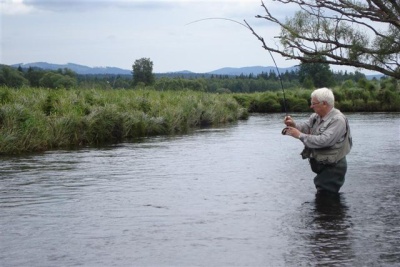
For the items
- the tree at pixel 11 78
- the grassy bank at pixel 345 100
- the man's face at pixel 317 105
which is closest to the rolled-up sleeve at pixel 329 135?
the man's face at pixel 317 105

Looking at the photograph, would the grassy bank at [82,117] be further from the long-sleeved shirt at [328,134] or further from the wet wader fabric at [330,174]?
the long-sleeved shirt at [328,134]

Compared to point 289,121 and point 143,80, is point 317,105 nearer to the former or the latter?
point 289,121

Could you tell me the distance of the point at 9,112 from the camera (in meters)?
18.7

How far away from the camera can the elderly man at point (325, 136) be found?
32.1 feet

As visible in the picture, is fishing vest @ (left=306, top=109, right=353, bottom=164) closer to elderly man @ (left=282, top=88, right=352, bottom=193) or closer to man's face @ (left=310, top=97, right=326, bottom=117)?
elderly man @ (left=282, top=88, right=352, bottom=193)

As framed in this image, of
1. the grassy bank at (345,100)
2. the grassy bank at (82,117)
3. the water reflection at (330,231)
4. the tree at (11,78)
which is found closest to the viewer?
the water reflection at (330,231)

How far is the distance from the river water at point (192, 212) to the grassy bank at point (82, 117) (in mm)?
1446

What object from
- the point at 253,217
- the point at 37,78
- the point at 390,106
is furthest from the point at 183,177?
the point at 390,106

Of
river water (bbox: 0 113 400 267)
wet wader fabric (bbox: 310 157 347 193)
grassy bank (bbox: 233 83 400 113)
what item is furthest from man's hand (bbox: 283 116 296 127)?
grassy bank (bbox: 233 83 400 113)

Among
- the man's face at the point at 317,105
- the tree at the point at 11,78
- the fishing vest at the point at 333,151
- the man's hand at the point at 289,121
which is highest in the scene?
the tree at the point at 11,78

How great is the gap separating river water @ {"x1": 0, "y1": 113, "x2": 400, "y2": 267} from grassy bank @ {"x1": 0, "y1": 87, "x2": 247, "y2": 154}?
145 centimetres

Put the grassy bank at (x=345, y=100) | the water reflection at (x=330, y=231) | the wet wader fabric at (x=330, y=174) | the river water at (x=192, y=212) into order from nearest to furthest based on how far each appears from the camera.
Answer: the water reflection at (x=330, y=231) < the river water at (x=192, y=212) < the wet wader fabric at (x=330, y=174) < the grassy bank at (x=345, y=100)

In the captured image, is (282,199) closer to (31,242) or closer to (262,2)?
(31,242)

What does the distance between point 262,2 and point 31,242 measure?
1342 centimetres
